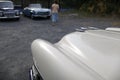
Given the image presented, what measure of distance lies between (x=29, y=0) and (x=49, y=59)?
2664 centimetres

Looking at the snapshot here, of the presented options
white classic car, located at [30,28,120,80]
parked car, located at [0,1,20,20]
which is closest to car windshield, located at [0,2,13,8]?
parked car, located at [0,1,20,20]

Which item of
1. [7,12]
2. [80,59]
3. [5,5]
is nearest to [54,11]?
[7,12]

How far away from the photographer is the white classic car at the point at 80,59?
195cm

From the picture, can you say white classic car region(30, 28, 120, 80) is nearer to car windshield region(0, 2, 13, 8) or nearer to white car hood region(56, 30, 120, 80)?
white car hood region(56, 30, 120, 80)

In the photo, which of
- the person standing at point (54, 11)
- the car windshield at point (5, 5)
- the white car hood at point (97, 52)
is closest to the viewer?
the white car hood at point (97, 52)

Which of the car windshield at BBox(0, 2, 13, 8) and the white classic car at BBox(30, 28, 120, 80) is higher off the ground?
the white classic car at BBox(30, 28, 120, 80)

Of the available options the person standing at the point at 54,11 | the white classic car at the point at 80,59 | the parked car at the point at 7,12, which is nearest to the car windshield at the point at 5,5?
the parked car at the point at 7,12

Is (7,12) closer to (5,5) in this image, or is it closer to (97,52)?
(5,5)

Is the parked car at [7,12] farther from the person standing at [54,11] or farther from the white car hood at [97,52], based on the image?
the white car hood at [97,52]

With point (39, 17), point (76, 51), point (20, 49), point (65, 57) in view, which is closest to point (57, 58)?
point (65, 57)

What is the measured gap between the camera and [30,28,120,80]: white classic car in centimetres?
195

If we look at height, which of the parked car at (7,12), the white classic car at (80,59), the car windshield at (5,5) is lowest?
the parked car at (7,12)

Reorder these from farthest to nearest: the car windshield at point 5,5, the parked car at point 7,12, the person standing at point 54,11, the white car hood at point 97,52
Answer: the car windshield at point 5,5 < the parked car at point 7,12 < the person standing at point 54,11 < the white car hood at point 97,52

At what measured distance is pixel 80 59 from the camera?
2.35 metres
